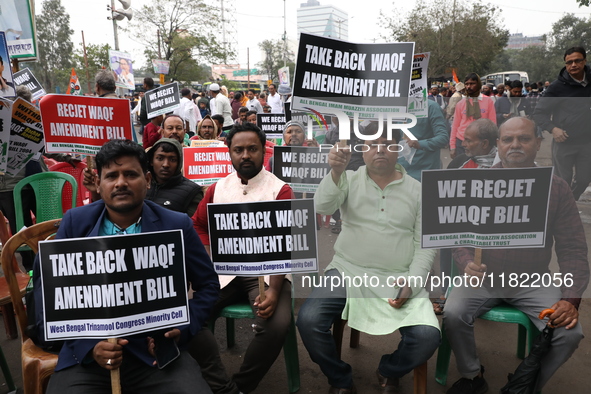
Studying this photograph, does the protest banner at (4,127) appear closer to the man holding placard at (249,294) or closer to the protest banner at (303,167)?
the man holding placard at (249,294)

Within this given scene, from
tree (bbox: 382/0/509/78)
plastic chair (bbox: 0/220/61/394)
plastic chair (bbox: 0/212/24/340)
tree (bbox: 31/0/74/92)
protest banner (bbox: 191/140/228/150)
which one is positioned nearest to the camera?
plastic chair (bbox: 0/220/61/394)

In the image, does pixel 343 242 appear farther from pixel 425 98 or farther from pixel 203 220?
pixel 425 98

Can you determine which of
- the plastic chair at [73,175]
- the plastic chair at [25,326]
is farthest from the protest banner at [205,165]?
the plastic chair at [25,326]

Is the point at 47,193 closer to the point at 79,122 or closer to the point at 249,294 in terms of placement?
the point at 79,122

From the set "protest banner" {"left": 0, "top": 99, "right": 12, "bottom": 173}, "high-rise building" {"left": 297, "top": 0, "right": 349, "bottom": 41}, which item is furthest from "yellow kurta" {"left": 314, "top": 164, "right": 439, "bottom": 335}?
"protest banner" {"left": 0, "top": 99, "right": 12, "bottom": 173}

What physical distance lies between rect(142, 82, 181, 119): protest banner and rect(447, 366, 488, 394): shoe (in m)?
5.21

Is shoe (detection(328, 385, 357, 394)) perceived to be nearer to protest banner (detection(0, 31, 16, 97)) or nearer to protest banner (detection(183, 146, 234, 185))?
protest banner (detection(183, 146, 234, 185))

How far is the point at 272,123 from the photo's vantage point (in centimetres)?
699

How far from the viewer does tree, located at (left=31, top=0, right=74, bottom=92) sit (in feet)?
158

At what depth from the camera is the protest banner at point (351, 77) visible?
2.44m

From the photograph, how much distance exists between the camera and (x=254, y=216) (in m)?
2.57

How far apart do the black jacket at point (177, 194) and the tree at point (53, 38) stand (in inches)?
1997

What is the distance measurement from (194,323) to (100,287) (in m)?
0.50

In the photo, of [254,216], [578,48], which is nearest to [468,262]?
[254,216]
